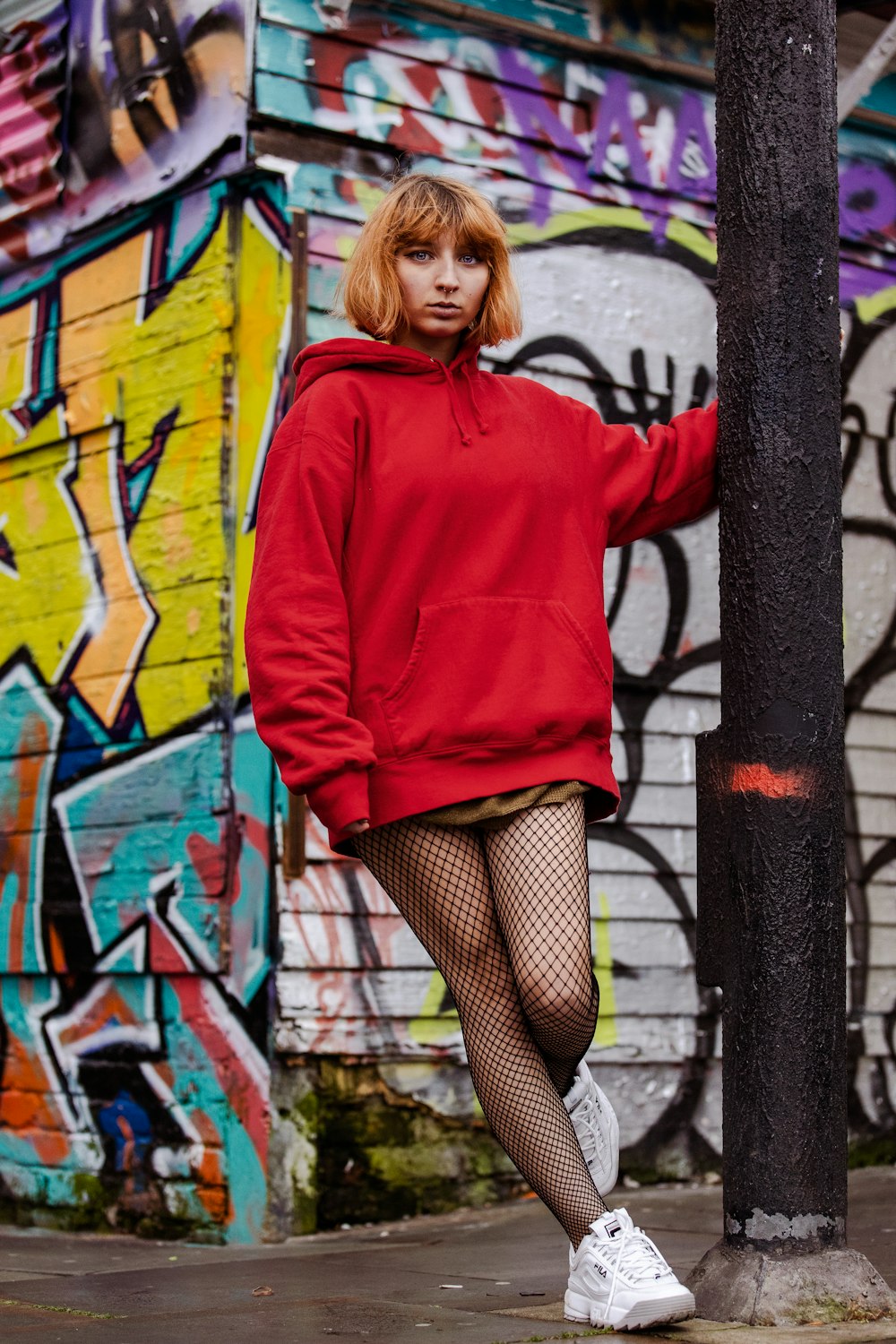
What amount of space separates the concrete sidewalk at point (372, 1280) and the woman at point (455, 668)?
0.27m

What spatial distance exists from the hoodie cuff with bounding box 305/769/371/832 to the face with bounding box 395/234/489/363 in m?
0.82

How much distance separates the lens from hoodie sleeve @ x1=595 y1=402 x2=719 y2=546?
331 centimetres

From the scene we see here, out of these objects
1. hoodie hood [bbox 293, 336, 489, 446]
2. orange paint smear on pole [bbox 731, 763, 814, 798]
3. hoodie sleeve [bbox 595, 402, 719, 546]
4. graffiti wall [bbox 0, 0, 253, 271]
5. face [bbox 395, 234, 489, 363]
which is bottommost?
orange paint smear on pole [bbox 731, 763, 814, 798]

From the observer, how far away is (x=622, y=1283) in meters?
2.86

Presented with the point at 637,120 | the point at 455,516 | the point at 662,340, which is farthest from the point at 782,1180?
the point at 637,120

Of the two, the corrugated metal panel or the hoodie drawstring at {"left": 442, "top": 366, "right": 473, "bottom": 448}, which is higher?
the corrugated metal panel

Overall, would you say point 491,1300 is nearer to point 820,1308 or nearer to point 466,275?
point 820,1308

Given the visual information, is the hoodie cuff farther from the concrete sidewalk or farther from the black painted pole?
the concrete sidewalk

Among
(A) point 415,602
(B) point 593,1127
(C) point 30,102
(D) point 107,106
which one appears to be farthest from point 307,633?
(C) point 30,102

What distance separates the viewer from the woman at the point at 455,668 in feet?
9.80

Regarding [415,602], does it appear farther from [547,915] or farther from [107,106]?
[107,106]

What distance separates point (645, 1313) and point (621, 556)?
11.4ft

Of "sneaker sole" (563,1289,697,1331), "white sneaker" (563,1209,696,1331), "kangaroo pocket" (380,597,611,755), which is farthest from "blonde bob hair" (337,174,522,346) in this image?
"sneaker sole" (563,1289,697,1331)

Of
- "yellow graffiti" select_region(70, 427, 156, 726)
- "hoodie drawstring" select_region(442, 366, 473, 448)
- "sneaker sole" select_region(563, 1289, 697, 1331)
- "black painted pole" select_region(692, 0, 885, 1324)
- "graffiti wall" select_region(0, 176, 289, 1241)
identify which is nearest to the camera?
"sneaker sole" select_region(563, 1289, 697, 1331)
